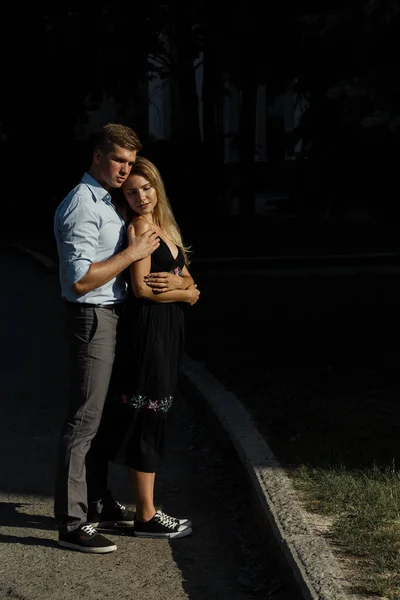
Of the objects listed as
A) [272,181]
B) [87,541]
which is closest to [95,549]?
[87,541]

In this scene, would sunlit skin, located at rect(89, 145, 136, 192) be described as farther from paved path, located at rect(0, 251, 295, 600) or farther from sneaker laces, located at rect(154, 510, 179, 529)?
paved path, located at rect(0, 251, 295, 600)

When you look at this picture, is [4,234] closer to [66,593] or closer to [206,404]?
[206,404]

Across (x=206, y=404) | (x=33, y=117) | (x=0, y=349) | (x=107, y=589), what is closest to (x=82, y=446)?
(x=107, y=589)

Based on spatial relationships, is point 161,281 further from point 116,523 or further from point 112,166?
point 116,523

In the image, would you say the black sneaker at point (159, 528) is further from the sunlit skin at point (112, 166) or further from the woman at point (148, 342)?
the sunlit skin at point (112, 166)

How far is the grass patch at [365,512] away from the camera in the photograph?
480cm

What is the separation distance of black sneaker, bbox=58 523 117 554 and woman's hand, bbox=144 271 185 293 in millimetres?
1142

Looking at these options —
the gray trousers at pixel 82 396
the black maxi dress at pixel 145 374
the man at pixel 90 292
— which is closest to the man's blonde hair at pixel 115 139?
the man at pixel 90 292

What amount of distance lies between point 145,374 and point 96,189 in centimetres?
87

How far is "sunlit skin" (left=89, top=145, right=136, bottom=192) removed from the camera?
5.49 m

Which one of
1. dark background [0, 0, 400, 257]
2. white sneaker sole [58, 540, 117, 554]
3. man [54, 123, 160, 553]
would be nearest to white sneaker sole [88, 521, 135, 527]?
man [54, 123, 160, 553]

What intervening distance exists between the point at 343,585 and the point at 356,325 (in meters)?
7.24

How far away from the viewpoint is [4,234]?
24453mm

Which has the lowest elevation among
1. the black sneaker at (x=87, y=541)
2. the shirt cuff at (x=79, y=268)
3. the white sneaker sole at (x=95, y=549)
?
the white sneaker sole at (x=95, y=549)
